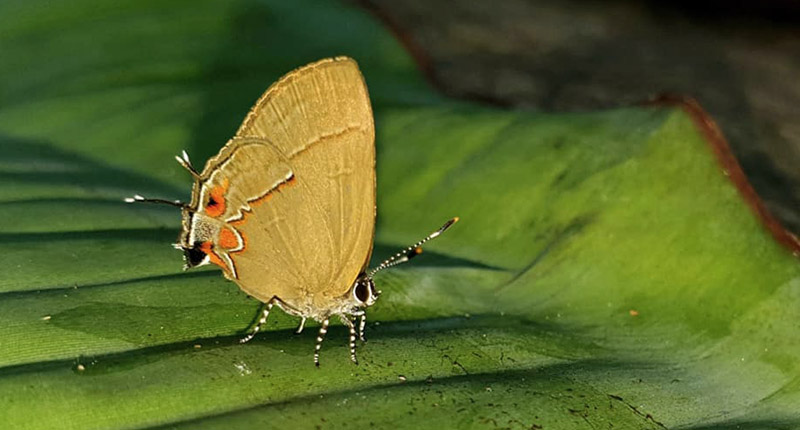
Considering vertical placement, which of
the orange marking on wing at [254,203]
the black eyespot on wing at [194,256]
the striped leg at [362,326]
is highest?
the orange marking on wing at [254,203]

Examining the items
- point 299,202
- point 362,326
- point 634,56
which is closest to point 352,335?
point 362,326

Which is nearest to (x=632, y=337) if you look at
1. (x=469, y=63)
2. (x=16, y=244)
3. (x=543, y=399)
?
(x=543, y=399)

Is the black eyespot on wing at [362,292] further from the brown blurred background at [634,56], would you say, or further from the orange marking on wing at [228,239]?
the brown blurred background at [634,56]

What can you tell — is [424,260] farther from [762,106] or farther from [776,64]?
[776,64]

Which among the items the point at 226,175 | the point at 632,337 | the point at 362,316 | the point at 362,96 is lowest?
the point at 632,337

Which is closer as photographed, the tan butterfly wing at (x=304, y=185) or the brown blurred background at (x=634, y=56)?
the tan butterfly wing at (x=304, y=185)

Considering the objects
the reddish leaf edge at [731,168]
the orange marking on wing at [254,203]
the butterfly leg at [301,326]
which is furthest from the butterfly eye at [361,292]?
the reddish leaf edge at [731,168]
